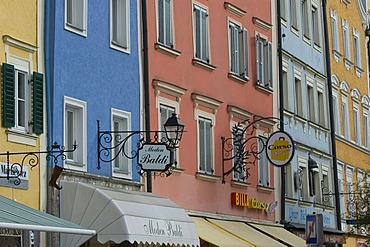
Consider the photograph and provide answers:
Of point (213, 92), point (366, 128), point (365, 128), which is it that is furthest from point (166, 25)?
point (366, 128)

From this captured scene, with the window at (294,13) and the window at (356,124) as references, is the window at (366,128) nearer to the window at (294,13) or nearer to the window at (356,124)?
the window at (356,124)

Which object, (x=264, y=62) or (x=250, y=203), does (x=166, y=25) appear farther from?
(x=264, y=62)

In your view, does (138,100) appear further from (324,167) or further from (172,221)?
(324,167)

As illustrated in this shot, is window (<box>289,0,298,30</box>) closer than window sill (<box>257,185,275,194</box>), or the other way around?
window sill (<box>257,185,275,194</box>)

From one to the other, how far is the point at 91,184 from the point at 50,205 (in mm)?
1364

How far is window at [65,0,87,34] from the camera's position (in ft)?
80.6

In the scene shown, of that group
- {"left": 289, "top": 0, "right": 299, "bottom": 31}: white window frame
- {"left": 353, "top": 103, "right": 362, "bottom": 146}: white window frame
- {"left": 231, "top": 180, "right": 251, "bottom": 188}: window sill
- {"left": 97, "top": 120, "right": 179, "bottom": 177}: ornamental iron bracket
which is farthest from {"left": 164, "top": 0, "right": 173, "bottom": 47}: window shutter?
{"left": 353, "top": 103, "right": 362, "bottom": 146}: white window frame

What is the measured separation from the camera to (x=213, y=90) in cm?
3189

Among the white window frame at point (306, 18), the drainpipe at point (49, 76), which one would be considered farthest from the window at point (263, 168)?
the drainpipe at point (49, 76)

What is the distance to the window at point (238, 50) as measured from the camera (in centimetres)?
3359

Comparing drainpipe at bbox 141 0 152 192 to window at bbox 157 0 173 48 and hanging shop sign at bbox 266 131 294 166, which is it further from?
hanging shop sign at bbox 266 131 294 166

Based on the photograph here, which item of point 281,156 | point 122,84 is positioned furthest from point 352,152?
point 122,84

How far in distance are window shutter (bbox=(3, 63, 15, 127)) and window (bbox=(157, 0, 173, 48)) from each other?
7.18 m

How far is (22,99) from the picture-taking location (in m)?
22.4
